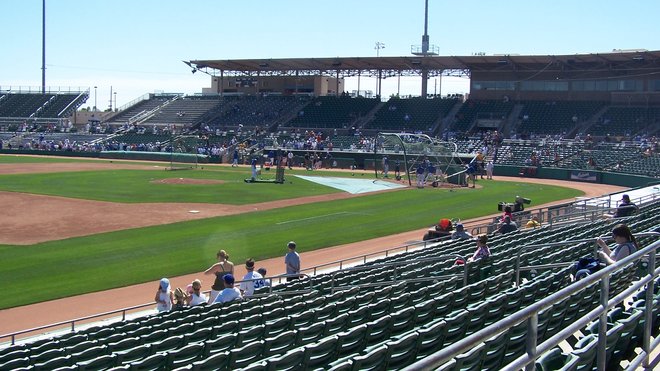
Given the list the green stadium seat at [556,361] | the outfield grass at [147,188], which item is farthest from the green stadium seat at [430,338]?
the outfield grass at [147,188]

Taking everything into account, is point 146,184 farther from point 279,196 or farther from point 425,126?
point 425,126

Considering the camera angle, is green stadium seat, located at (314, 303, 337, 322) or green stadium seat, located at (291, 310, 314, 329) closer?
green stadium seat, located at (291, 310, 314, 329)

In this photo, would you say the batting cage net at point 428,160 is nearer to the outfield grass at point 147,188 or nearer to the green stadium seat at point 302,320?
the outfield grass at point 147,188

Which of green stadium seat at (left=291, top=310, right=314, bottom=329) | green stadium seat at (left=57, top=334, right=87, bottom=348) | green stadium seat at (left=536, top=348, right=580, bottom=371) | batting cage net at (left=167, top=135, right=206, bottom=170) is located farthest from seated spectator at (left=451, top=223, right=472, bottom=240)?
batting cage net at (left=167, top=135, right=206, bottom=170)

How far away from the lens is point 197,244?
25.9 metres

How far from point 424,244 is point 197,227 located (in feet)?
36.9

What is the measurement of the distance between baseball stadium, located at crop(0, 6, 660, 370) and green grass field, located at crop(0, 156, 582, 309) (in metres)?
0.16

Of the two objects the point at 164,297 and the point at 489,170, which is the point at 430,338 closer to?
the point at 164,297

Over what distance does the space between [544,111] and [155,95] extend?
52.1 m

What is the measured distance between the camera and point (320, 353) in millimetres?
6988

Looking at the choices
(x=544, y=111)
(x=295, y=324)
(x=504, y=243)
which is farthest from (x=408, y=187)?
(x=295, y=324)

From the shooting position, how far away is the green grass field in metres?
21.0

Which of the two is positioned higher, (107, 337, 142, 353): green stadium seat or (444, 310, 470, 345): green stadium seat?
(444, 310, 470, 345): green stadium seat

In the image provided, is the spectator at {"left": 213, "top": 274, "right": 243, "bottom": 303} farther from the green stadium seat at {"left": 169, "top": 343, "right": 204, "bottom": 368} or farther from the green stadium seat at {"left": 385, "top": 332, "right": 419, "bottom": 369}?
the green stadium seat at {"left": 385, "top": 332, "right": 419, "bottom": 369}
